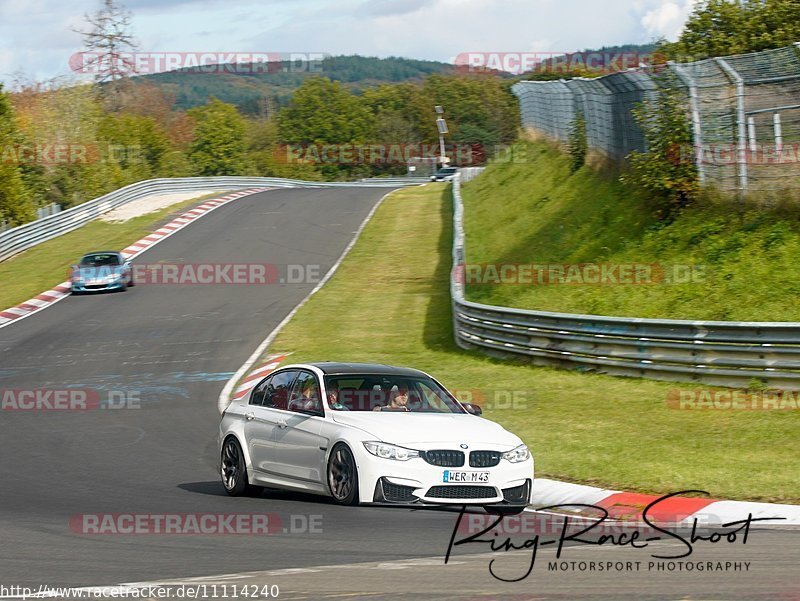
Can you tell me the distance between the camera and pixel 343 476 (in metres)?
10.4

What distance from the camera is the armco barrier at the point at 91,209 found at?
43781 millimetres

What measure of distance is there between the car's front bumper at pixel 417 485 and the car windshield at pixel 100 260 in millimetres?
26649

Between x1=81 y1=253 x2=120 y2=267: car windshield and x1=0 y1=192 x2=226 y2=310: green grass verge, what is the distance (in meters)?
1.50

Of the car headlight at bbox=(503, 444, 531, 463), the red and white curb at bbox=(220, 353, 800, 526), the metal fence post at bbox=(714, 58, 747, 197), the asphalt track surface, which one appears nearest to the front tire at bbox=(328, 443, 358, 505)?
the asphalt track surface

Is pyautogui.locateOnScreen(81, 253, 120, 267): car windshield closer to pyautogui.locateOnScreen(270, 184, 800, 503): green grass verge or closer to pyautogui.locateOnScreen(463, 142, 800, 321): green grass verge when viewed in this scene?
pyautogui.locateOnScreen(270, 184, 800, 503): green grass verge

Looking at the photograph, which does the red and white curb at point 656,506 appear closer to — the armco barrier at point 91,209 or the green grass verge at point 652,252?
the green grass verge at point 652,252

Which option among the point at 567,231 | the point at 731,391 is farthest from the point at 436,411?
the point at 567,231

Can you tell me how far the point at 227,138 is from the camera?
135 metres

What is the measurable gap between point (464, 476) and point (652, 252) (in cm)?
1312

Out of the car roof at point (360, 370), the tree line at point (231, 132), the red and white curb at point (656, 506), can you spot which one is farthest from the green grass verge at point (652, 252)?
the tree line at point (231, 132)

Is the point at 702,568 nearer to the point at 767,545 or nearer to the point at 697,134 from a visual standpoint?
the point at 767,545

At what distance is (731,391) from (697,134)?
7.63 m

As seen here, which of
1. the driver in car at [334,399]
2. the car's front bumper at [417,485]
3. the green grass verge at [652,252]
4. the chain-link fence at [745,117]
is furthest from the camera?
the chain-link fence at [745,117]

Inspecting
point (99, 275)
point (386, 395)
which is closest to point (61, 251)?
point (99, 275)
